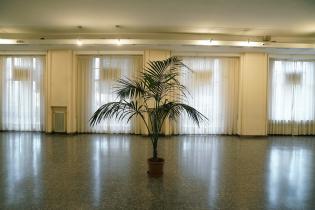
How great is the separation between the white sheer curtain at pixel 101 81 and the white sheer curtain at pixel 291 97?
4.83 meters

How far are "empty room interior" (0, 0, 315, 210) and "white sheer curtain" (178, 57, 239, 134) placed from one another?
35 mm

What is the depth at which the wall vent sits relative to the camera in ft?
30.0

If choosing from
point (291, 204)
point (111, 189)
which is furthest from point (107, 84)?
point (291, 204)

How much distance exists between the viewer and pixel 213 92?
9.28 m

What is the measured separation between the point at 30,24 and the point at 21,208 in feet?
15.0

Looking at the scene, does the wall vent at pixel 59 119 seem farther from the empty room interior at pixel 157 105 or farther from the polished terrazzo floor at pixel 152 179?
the polished terrazzo floor at pixel 152 179

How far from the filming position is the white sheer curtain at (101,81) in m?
9.23

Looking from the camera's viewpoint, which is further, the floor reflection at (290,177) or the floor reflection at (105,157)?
the floor reflection at (105,157)

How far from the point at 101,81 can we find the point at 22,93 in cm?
284

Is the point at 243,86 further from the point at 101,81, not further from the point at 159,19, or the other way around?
the point at 101,81

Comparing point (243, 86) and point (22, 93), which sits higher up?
point (243, 86)

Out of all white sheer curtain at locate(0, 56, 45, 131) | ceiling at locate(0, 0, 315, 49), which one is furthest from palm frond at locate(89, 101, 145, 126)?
white sheer curtain at locate(0, 56, 45, 131)

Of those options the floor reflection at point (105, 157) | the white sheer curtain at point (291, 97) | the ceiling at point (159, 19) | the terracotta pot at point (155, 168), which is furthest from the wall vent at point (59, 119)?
the white sheer curtain at point (291, 97)

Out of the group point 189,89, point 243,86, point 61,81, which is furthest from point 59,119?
point 243,86
